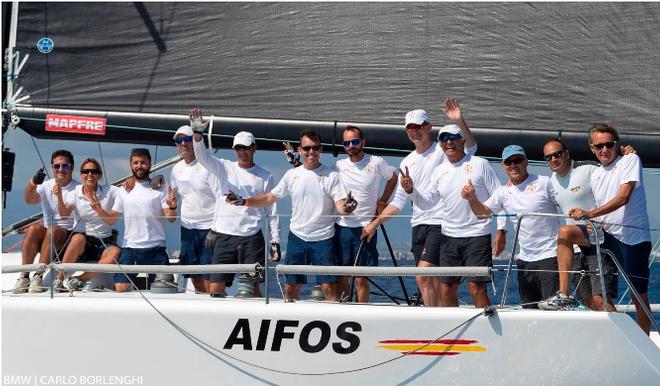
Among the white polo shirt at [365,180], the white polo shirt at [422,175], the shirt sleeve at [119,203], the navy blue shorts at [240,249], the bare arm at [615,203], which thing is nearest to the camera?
the bare arm at [615,203]

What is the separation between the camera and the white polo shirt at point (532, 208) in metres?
4.96

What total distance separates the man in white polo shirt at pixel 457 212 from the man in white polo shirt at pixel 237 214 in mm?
879

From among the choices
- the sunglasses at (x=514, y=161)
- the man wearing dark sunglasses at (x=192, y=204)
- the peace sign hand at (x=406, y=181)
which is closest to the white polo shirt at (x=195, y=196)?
the man wearing dark sunglasses at (x=192, y=204)

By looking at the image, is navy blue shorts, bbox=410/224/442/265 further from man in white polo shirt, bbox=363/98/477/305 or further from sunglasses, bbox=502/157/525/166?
sunglasses, bbox=502/157/525/166

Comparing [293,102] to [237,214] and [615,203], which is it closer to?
[237,214]

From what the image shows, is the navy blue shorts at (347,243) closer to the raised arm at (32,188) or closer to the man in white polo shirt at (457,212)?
the man in white polo shirt at (457,212)

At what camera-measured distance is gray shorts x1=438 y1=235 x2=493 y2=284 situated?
516cm

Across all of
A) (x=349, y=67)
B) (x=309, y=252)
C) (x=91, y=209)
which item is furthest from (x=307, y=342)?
(x=349, y=67)

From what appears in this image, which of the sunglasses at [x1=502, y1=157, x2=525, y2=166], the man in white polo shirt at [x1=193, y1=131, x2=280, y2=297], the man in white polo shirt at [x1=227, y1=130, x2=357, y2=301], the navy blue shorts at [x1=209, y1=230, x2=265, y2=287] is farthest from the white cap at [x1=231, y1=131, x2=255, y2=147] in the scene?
the sunglasses at [x1=502, y1=157, x2=525, y2=166]

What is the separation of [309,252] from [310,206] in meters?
0.27

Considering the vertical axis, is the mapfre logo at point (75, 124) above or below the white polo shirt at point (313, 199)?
above

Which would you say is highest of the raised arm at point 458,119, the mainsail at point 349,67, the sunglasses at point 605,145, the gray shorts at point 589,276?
the mainsail at point 349,67

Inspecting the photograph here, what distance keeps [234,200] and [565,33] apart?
101 inches

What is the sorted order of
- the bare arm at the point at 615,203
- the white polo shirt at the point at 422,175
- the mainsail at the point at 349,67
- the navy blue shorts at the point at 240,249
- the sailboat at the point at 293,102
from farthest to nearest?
the mainsail at the point at 349,67 → the navy blue shorts at the point at 240,249 → the white polo shirt at the point at 422,175 → the bare arm at the point at 615,203 → the sailboat at the point at 293,102
